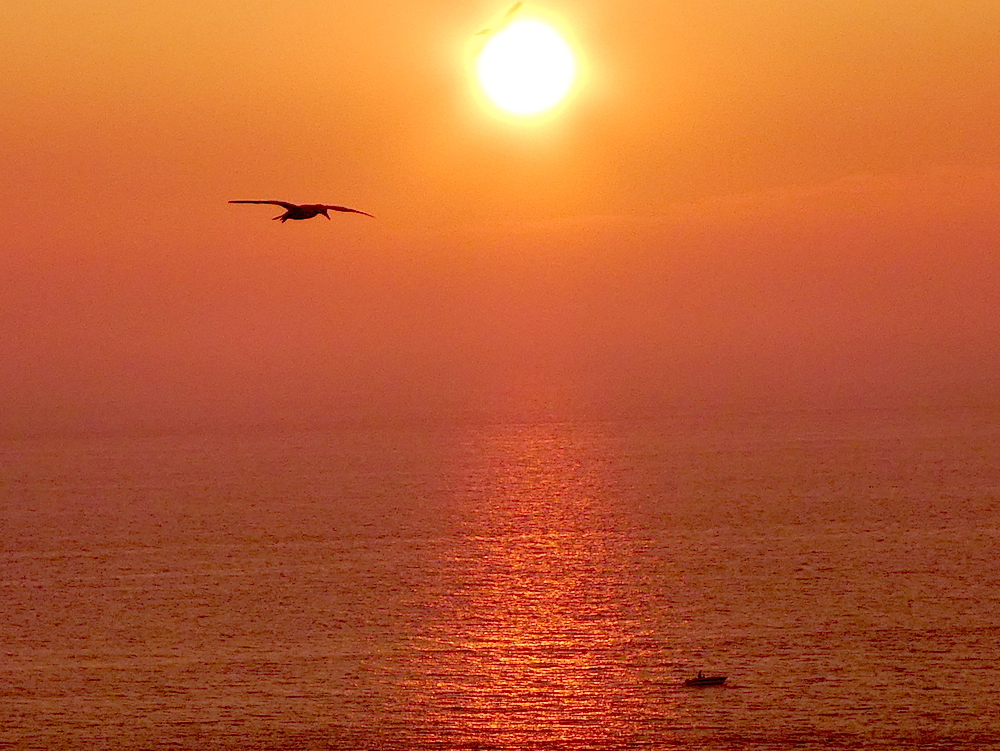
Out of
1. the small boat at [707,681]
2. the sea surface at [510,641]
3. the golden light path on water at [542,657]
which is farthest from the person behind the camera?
the small boat at [707,681]

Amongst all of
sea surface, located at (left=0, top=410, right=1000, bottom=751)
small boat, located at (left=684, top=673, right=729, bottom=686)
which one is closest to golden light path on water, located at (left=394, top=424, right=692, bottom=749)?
sea surface, located at (left=0, top=410, right=1000, bottom=751)

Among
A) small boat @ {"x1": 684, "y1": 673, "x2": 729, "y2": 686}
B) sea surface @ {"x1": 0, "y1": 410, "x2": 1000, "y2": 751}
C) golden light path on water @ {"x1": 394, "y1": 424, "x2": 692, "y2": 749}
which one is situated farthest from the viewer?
small boat @ {"x1": 684, "y1": 673, "x2": 729, "y2": 686}

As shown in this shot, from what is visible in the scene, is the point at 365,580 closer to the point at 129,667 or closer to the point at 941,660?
the point at 129,667

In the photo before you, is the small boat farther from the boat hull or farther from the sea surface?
the sea surface

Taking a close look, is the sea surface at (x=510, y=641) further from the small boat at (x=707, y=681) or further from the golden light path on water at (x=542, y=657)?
the small boat at (x=707, y=681)

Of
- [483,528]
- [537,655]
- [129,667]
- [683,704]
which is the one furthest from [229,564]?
[683,704]

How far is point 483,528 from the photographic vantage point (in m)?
190

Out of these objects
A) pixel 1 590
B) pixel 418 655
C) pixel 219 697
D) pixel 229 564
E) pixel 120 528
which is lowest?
pixel 219 697

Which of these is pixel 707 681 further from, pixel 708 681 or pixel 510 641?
pixel 510 641

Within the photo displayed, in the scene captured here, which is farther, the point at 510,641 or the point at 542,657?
the point at 510,641

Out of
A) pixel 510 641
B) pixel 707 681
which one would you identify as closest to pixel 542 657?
pixel 510 641

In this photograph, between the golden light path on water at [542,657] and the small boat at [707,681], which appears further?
the small boat at [707,681]

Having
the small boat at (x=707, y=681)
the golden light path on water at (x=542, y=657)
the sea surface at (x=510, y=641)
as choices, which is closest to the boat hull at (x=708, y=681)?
the small boat at (x=707, y=681)

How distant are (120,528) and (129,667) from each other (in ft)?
316
